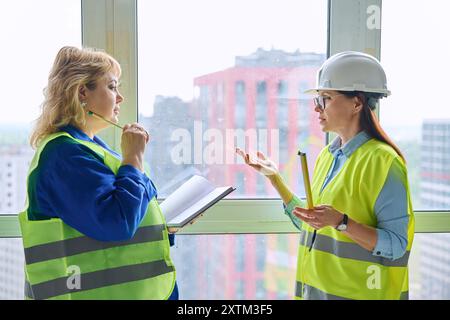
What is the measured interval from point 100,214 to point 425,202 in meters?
1.34

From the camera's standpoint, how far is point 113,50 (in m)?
1.91

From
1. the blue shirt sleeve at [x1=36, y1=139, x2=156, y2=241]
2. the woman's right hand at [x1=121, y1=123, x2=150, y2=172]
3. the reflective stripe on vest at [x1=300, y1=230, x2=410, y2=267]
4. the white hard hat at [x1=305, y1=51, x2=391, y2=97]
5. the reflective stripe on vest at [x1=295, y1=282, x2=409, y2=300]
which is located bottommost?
the reflective stripe on vest at [x1=295, y1=282, x2=409, y2=300]

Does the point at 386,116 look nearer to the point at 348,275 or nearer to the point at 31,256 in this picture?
the point at 348,275

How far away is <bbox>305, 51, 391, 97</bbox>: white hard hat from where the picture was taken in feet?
5.22

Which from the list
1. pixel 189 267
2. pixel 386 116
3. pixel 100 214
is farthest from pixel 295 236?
pixel 100 214

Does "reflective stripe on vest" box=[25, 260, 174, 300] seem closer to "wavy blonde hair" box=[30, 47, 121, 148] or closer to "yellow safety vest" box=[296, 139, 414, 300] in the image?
"wavy blonde hair" box=[30, 47, 121, 148]

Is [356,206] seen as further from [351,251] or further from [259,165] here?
[259,165]

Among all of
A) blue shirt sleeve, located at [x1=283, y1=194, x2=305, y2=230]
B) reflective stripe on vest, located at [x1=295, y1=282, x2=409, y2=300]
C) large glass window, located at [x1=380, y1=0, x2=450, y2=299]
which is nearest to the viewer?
reflective stripe on vest, located at [x1=295, y1=282, x2=409, y2=300]

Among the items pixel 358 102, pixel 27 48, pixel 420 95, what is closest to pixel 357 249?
pixel 358 102

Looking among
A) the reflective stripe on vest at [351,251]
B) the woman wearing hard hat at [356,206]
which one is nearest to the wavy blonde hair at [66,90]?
the woman wearing hard hat at [356,206]

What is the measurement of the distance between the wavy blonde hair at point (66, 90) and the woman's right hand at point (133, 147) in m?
0.14

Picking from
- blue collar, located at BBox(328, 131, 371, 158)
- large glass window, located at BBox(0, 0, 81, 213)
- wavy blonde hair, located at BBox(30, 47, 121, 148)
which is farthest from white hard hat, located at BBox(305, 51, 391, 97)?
large glass window, located at BBox(0, 0, 81, 213)

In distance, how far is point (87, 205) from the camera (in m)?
1.36

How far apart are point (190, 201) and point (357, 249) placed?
1.73 feet
